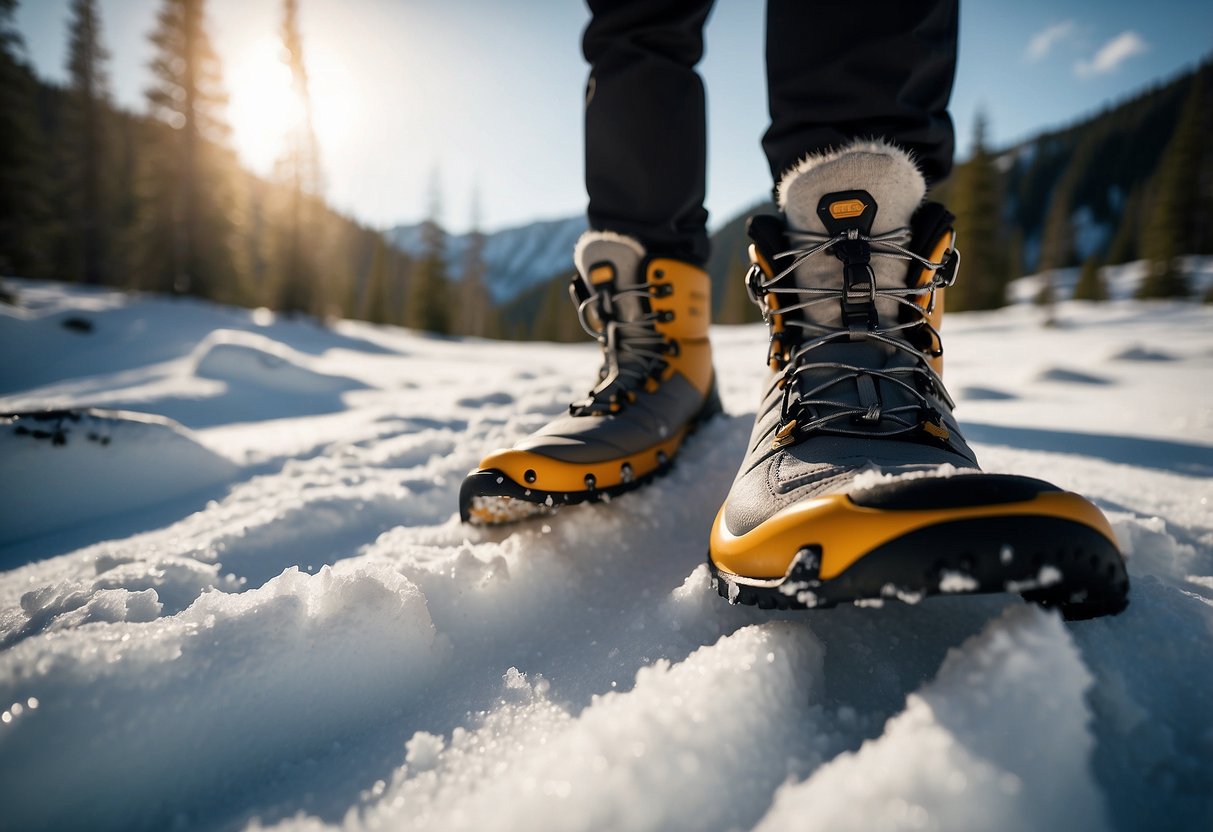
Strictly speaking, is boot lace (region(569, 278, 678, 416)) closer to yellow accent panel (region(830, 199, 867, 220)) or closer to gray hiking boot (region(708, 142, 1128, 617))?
gray hiking boot (region(708, 142, 1128, 617))

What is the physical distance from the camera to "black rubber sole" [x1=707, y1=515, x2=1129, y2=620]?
396mm

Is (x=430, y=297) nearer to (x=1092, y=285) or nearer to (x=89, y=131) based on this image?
(x=89, y=131)

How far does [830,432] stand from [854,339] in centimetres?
15

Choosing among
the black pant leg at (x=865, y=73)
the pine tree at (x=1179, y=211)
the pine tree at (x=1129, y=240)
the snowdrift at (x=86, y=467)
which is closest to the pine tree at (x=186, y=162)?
the snowdrift at (x=86, y=467)

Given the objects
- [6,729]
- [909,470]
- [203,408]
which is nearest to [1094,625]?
[909,470]

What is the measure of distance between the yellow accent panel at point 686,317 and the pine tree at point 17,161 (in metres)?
10.4

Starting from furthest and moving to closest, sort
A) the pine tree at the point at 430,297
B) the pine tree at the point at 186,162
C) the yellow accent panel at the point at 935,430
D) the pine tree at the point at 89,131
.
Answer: the pine tree at the point at 430,297, the pine tree at the point at 89,131, the pine tree at the point at 186,162, the yellow accent panel at the point at 935,430

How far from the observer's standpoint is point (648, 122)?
106cm

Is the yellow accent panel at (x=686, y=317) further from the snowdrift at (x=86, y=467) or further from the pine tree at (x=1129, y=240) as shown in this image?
the pine tree at (x=1129, y=240)

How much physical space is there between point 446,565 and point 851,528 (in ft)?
1.49

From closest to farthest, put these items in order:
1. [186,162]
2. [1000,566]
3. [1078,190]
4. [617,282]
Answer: [1000,566]
[617,282]
[186,162]
[1078,190]

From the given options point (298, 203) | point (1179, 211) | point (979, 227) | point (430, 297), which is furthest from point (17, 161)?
point (1179, 211)

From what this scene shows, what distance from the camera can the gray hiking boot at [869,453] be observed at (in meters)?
0.40

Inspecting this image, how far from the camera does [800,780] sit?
1.18 ft
